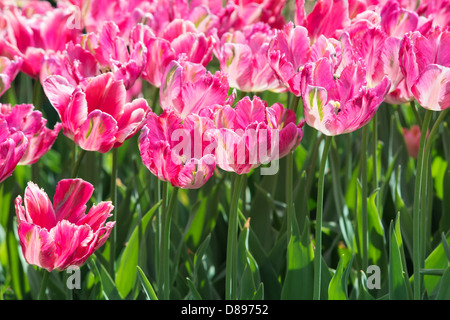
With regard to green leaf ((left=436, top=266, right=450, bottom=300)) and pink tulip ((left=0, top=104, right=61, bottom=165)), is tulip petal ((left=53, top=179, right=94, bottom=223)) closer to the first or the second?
pink tulip ((left=0, top=104, right=61, bottom=165))

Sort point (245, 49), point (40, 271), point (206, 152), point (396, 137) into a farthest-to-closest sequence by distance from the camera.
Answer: point (396, 137) → point (40, 271) → point (245, 49) → point (206, 152)

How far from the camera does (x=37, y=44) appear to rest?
3.70ft

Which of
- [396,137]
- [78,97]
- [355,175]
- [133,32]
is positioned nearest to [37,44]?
[133,32]

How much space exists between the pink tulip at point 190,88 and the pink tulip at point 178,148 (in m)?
0.05

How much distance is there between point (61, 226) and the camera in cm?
72

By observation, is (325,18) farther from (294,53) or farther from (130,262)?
(130,262)

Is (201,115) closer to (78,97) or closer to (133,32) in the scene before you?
(78,97)

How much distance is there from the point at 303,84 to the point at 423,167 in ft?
0.69

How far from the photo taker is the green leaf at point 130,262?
1.06 m

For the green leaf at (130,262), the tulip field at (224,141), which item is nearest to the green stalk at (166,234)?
the tulip field at (224,141)

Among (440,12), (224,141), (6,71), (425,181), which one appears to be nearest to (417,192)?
(425,181)

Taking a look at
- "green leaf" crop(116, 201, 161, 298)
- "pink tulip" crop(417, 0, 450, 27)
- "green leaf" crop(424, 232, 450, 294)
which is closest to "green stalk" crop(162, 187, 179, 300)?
"green leaf" crop(116, 201, 161, 298)

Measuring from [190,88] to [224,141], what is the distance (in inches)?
4.3

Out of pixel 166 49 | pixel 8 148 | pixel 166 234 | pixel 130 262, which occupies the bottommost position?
pixel 130 262
